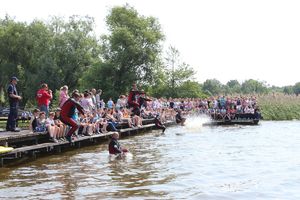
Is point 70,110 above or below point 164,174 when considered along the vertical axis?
above

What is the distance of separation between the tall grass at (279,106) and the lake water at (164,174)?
22.5 meters

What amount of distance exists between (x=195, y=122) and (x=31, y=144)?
18.2 meters

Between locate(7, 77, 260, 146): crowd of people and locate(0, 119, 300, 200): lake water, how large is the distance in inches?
46.3

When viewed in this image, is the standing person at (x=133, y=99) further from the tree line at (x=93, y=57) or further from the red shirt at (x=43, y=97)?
the tree line at (x=93, y=57)

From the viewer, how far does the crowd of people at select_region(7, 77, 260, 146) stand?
18672 mm

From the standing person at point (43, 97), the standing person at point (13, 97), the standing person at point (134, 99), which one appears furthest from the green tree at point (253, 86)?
the standing person at point (13, 97)

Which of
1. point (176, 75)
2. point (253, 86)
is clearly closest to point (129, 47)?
point (176, 75)

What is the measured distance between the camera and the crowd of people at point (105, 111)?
18.7 meters

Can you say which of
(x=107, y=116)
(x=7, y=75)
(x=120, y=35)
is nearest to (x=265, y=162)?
(x=107, y=116)

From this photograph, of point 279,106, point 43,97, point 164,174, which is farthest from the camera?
point 279,106

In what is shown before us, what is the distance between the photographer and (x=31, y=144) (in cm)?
1922

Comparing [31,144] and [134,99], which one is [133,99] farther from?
[31,144]

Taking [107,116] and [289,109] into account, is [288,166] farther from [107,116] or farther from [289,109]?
[289,109]

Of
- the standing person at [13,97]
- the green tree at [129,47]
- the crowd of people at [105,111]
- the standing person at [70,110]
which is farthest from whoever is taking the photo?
the green tree at [129,47]
